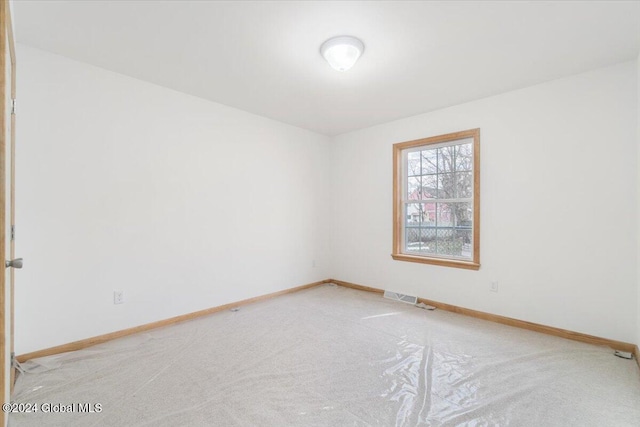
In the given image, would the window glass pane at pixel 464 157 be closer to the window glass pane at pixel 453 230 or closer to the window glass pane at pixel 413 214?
the window glass pane at pixel 453 230

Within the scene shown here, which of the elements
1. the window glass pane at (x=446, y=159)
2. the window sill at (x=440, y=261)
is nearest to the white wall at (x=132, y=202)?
the window sill at (x=440, y=261)

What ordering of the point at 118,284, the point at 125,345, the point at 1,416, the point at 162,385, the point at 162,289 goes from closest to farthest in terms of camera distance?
the point at 1,416
the point at 162,385
the point at 125,345
the point at 118,284
the point at 162,289

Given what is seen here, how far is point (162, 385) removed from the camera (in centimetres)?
197

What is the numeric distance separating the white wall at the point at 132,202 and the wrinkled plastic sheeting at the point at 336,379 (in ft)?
1.34

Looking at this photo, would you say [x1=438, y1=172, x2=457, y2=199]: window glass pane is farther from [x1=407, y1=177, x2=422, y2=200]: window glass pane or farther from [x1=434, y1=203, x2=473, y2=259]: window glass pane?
[x1=407, y1=177, x2=422, y2=200]: window glass pane

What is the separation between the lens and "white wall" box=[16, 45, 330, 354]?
92.2 inches

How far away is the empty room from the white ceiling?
22mm

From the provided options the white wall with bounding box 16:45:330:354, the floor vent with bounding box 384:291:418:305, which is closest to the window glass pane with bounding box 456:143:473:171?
the floor vent with bounding box 384:291:418:305

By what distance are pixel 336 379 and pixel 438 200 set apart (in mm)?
2612

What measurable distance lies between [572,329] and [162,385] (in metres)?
3.56

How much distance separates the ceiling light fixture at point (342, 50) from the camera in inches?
86.4

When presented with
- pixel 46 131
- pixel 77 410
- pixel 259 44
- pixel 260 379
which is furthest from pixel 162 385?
pixel 259 44

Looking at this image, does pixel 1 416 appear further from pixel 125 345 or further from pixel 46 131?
pixel 46 131

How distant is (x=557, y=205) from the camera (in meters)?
2.84
